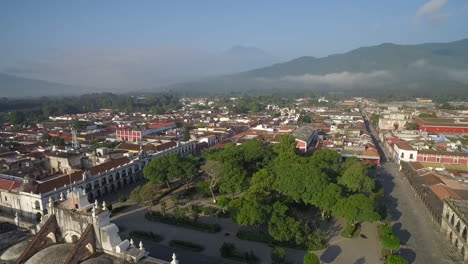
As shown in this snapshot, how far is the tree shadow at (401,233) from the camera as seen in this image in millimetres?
19797

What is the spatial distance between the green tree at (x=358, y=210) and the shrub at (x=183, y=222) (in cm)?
853

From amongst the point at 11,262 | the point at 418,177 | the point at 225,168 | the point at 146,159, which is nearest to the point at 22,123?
the point at 146,159

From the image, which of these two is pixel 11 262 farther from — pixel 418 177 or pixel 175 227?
pixel 418 177

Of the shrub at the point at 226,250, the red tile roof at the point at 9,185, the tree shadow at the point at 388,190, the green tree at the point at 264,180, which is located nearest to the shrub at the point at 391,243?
the tree shadow at the point at 388,190

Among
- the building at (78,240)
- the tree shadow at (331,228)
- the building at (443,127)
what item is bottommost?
the tree shadow at (331,228)

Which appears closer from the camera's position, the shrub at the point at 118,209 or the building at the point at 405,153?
the shrub at the point at 118,209

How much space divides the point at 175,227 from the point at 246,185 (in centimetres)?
708

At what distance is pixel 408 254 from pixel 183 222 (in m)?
14.6

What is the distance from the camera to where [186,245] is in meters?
18.9

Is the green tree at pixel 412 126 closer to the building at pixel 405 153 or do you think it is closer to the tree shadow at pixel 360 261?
the building at pixel 405 153

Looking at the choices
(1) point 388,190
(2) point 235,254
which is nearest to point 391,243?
(2) point 235,254

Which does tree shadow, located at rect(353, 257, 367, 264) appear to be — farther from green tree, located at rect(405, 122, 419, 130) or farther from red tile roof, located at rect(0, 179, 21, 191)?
green tree, located at rect(405, 122, 419, 130)

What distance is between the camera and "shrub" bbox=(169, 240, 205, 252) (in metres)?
18.6

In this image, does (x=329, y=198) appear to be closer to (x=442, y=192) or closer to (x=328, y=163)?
(x=328, y=163)
